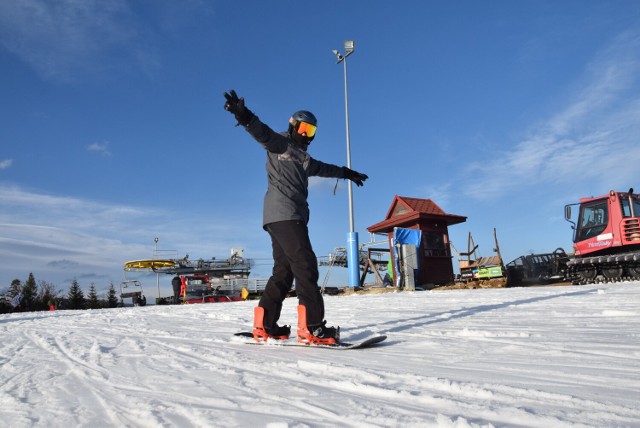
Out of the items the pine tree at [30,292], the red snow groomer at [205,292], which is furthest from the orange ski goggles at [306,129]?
the pine tree at [30,292]

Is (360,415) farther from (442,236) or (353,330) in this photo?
(442,236)

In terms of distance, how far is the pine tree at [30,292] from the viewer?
29297 millimetres

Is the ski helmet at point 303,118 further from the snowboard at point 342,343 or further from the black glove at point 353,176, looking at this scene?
the snowboard at point 342,343

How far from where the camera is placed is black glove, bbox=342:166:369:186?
4.46 metres

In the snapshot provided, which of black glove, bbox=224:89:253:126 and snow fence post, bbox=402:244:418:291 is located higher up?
black glove, bbox=224:89:253:126

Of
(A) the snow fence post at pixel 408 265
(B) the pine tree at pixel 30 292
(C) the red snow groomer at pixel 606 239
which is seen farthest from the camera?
(B) the pine tree at pixel 30 292

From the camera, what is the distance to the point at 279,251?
12.2ft

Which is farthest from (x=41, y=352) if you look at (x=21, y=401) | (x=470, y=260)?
(x=470, y=260)

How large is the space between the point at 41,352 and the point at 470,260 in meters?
18.7

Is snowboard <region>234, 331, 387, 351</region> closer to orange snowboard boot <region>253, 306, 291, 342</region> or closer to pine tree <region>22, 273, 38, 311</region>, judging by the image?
orange snowboard boot <region>253, 306, 291, 342</region>

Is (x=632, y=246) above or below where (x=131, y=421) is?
above

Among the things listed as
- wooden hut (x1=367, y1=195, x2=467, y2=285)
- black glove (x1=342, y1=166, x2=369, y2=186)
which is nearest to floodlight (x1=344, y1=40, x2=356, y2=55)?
wooden hut (x1=367, y1=195, x2=467, y2=285)

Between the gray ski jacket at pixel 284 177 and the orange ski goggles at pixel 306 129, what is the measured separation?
0.37ft

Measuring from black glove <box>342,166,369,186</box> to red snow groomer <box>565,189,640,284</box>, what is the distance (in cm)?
999
